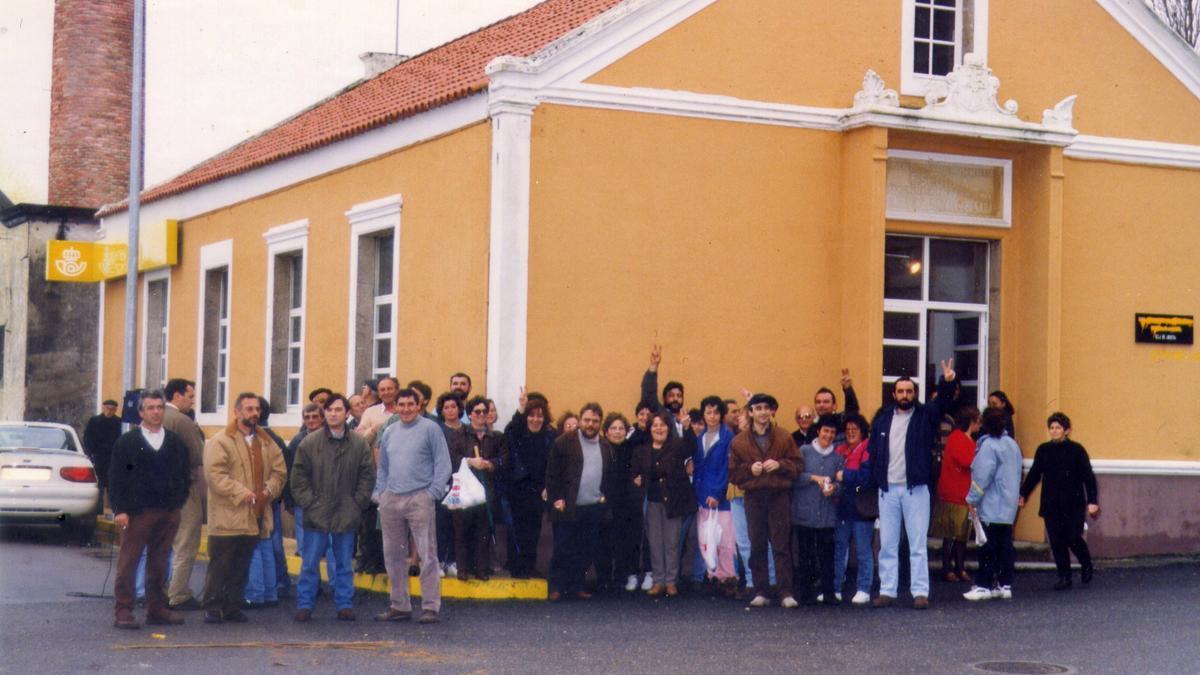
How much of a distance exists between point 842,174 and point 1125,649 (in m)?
7.14

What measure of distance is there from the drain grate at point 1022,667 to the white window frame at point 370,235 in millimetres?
9079

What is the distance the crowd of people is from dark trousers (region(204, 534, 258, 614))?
0.05 feet

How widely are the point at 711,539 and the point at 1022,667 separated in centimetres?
446

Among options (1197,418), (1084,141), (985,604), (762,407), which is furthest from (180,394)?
(1197,418)

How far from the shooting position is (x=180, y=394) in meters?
14.2

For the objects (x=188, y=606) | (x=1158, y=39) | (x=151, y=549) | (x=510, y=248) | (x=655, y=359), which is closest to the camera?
(x=151, y=549)

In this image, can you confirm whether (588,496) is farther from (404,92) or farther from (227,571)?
(404,92)

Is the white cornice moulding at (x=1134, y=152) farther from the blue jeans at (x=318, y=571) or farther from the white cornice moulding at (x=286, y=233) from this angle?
the blue jeans at (x=318, y=571)

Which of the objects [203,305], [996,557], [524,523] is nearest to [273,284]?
[203,305]

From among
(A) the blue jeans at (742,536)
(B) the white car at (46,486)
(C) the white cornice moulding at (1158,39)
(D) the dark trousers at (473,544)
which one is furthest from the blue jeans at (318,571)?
(C) the white cornice moulding at (1158,39)

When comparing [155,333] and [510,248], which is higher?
[510,248]

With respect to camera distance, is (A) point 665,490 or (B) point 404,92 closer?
(A) point 665,490

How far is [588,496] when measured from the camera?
14.9 meters

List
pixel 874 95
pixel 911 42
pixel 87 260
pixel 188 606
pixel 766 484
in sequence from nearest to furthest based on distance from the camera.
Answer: pixel 188 606 → pixel 766 484 → pixel 874 95 → pixel 911 42 → pixel 87 260
